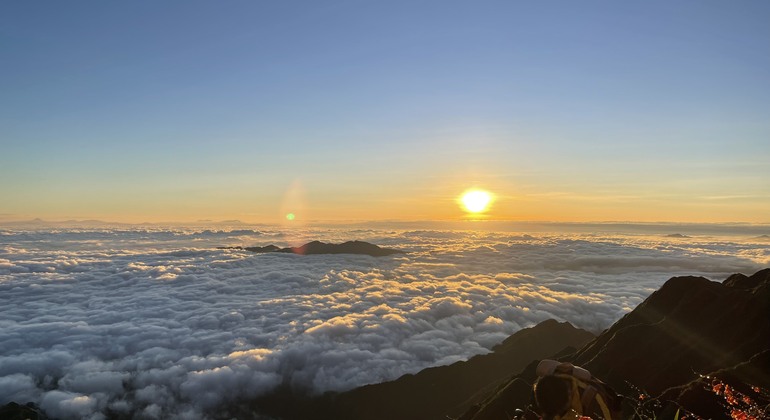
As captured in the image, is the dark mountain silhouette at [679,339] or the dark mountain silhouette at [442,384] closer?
the dark mountain silhouette at [679,339]

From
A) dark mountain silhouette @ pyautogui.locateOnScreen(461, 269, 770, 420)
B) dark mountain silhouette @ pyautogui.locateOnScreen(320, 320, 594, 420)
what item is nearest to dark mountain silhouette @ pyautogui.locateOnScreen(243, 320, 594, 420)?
dark mountain silhouette @ pyautogui.locateOnScreen(320, 320, 594, 420)

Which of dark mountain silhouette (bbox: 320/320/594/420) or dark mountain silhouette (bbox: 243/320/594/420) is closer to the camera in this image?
dark mountain silhouette (bbox: 243/320/594/420)

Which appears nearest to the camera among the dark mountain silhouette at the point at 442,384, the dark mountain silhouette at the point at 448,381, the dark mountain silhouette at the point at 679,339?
the dark mountain silhouette at the point at 679,339

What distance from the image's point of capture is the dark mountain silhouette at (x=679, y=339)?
25266 mm

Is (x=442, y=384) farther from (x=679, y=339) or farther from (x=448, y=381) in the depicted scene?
(x=679, y=339)

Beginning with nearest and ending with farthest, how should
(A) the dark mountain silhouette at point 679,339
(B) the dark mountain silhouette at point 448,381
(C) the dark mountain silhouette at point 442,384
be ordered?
(A) the dark mountain silhouette at point 679,339 < (C) the dark mountain silhouette at point 442,384 < (B) the dark mountain silhouette at point 448,381

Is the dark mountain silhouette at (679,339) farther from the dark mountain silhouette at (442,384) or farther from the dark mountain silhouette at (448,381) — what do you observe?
the dark mountain silhouette at (448,381)

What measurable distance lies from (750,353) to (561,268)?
177m

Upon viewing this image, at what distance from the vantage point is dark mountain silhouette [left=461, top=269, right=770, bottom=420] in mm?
25266

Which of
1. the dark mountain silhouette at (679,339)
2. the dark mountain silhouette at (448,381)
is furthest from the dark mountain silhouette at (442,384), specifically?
the dark mountain silhouette at (679,339)

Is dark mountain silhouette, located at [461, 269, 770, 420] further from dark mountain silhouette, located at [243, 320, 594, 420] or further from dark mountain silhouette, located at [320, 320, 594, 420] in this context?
dark mountain silhouette, located at [320, 320, 594, 420]

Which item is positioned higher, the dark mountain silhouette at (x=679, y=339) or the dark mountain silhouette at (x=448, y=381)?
the dark mountain silhouette at (x=679, y=339)

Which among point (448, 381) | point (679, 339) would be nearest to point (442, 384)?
point (448, 381)

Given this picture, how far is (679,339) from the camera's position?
95.1 ft
